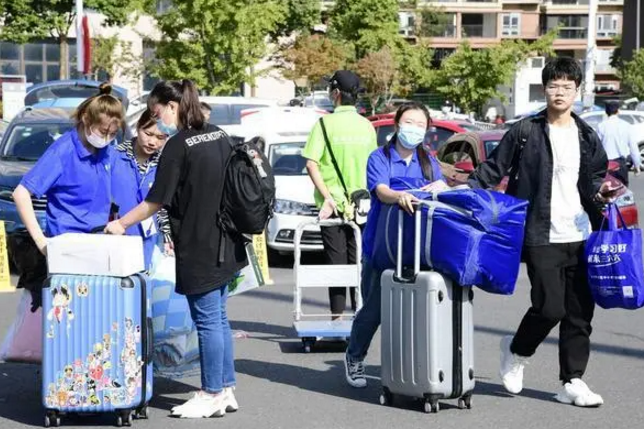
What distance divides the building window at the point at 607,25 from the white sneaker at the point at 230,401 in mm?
90661

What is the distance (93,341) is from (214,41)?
82.4 feet

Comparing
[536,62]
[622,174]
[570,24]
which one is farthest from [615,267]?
[570,24]

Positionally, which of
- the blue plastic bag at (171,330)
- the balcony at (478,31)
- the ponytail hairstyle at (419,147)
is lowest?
the blue plastic bag at (171,330)

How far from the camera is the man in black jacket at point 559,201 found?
729cm

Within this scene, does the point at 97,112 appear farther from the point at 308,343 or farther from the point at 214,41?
the point at 214,41

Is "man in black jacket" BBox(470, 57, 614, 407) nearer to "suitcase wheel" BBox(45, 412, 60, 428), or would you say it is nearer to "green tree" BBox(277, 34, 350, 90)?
"suitcase wheel" BBox(45, 412, 60, 428)

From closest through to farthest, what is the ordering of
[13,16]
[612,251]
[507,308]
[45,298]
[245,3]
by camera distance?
[45,298], [612,251], [507,308], [245,3], [13,16]

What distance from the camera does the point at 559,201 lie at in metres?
7.30

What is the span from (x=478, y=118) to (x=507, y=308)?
4469 cm

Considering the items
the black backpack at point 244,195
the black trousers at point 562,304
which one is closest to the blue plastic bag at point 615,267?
the black trousers at point 562,304

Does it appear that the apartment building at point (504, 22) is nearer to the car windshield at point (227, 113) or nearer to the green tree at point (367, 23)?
the green tree at point (367, 23)

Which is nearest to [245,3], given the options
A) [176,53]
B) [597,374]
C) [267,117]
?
[176,53]

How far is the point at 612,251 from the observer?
7234 mm

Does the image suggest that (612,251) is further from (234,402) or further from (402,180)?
(234,402)
